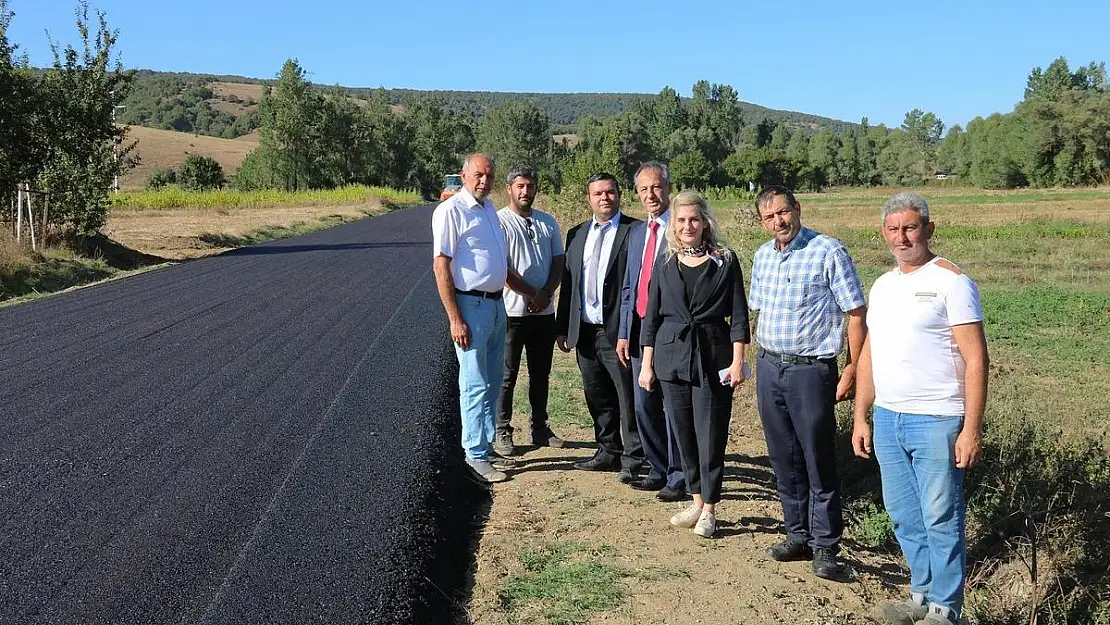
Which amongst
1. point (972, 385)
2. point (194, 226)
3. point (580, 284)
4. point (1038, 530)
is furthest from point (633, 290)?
point (194, 226)

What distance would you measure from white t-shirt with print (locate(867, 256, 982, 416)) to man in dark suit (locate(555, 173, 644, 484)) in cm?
219

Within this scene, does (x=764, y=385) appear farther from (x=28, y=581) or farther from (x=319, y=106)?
(x=319, y=106)

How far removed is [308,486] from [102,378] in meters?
3.87

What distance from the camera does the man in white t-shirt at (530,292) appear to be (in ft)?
20.4

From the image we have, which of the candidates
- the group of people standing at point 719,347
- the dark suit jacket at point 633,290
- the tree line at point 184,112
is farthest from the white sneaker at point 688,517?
the tree line at point 184,112

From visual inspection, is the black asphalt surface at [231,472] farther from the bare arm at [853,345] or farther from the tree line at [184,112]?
the tree line at [184,112]

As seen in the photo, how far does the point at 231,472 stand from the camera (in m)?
5.54

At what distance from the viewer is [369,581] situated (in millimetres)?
4051

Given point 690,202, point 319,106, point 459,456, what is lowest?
point 459,456

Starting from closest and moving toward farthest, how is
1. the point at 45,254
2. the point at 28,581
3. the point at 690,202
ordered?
the point at 28,581
the point at 690,202
the point at 45,254

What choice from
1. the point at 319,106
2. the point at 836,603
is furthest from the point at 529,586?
the point at 319,106

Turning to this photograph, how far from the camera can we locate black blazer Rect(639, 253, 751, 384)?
15.5 ft

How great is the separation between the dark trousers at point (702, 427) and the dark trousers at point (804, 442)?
0.99ft

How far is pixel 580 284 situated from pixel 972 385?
2.86 m
